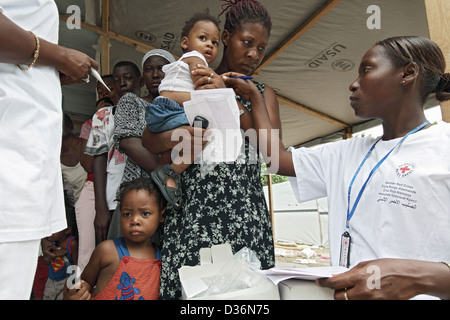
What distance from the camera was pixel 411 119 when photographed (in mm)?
1291


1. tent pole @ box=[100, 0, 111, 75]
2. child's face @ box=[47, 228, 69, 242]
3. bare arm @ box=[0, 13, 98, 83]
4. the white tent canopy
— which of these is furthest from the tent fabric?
the white tent canopy

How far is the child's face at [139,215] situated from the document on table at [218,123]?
408 millimetres

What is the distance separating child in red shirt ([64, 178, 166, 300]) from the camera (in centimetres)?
141

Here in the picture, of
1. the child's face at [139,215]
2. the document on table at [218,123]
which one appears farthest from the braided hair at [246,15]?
the child's face at [139,215]

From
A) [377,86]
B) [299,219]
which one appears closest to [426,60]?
[377,86]

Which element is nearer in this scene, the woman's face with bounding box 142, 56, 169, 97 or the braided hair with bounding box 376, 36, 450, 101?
the braided hair with bounding box 376, 36, 450, 101

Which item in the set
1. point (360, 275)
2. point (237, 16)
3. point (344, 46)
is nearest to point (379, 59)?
point (237, 16)

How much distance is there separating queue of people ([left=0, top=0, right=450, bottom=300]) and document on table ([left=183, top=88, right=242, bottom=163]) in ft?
0.17

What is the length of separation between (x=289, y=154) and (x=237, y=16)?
0.75 metres

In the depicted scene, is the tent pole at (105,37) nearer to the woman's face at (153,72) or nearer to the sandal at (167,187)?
the woman's face at (153,72)

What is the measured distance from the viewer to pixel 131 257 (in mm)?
1474

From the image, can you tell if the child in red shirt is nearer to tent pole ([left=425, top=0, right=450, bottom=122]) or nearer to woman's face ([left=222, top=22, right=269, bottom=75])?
woman's face ([left=222, top=22, right=269, bottom=75])

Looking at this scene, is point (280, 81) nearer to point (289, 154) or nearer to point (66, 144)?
point (66, 144)

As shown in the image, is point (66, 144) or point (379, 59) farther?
point (66, 144)
